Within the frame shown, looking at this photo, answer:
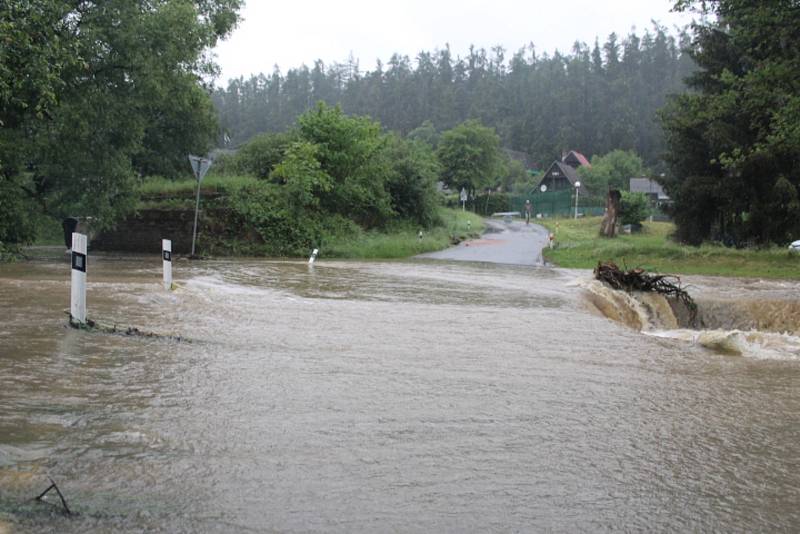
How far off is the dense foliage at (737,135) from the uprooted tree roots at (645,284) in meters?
7.39

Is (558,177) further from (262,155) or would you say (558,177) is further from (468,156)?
(262,155)

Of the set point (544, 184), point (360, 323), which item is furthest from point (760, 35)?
point (544, 184)

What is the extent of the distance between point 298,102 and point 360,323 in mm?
132862

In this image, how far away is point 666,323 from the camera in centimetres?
1362

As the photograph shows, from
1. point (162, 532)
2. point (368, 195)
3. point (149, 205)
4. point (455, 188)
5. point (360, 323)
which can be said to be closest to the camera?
point (162, 532)

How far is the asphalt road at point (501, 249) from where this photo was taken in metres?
26.5

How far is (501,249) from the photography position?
31.2m

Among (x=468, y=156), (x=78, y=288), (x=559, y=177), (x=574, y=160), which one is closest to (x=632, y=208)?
(x=468, y=156)

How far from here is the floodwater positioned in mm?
3744

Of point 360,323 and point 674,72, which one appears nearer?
point 360,323

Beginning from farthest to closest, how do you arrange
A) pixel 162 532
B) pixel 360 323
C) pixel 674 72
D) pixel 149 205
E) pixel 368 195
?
pixel 674 72
pixel 368 195
pixel 149 205
pixel 360 323
pixel 162 532

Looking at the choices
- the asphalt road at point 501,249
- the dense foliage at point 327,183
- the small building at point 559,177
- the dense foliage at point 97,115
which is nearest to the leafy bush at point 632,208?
the asphalt road at point 501,249

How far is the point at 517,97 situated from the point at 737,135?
4252 inches

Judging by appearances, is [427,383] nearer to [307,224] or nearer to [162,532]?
[162,532]
